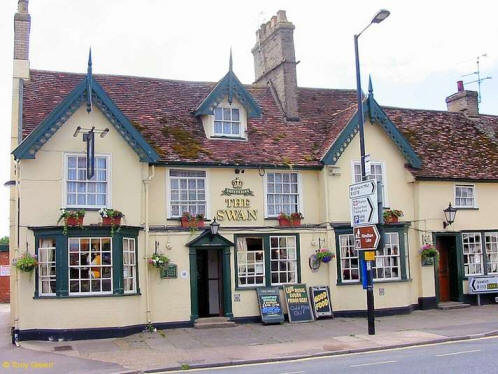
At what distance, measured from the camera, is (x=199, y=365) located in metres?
13.8

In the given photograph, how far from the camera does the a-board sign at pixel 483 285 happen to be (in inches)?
917

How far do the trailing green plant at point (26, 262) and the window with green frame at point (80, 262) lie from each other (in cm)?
30

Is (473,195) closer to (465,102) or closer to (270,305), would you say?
(465,102)

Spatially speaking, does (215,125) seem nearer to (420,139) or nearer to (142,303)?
(142,303)

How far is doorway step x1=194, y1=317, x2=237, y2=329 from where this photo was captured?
19.3 meters

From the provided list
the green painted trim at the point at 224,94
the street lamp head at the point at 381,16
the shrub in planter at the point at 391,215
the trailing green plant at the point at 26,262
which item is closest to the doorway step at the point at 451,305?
the shrub in planter at the point at 391,215

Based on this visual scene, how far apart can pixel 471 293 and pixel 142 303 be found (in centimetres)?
1249

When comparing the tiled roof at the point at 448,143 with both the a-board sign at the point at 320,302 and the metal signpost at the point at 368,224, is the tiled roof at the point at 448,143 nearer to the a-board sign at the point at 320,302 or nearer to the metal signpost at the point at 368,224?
the a-board sign at the point at 320,302

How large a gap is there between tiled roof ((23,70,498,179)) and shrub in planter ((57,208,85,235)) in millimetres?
2875

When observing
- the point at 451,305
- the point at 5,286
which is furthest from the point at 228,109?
the point at 5,286

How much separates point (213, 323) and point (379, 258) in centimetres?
640

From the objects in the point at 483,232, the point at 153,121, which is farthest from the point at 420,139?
the point at 153,121

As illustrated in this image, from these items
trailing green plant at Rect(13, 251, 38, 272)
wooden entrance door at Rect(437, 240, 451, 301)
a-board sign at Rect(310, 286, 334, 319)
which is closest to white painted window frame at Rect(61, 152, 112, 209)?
trailing green plant at Rect(13, 251, 38, 272)

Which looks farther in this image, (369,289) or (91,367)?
(369,289)
